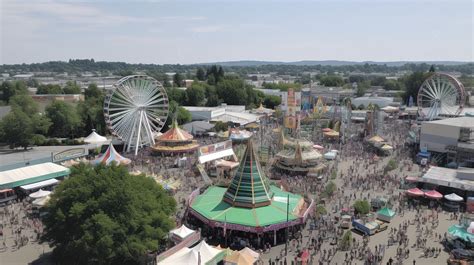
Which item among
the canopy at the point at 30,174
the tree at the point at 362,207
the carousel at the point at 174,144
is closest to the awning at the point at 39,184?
the canopy at the point at 30,174

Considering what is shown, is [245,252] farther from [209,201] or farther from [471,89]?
[471,89]

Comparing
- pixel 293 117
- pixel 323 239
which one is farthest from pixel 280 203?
pixel 293 117

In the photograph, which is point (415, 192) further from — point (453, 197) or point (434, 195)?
point (453, 197)

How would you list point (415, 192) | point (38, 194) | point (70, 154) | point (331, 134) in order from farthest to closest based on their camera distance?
1. point (331, 134)
2. point (70, 154)
3. point (415, 192)
4. point (38, 194)

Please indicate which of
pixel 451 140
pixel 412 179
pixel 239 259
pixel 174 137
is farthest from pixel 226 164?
pixel 451 140

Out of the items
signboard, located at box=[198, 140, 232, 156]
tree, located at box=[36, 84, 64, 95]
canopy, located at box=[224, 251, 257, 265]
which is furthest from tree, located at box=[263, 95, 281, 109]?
canopy, located at box=[224, 251, 257, 265]
